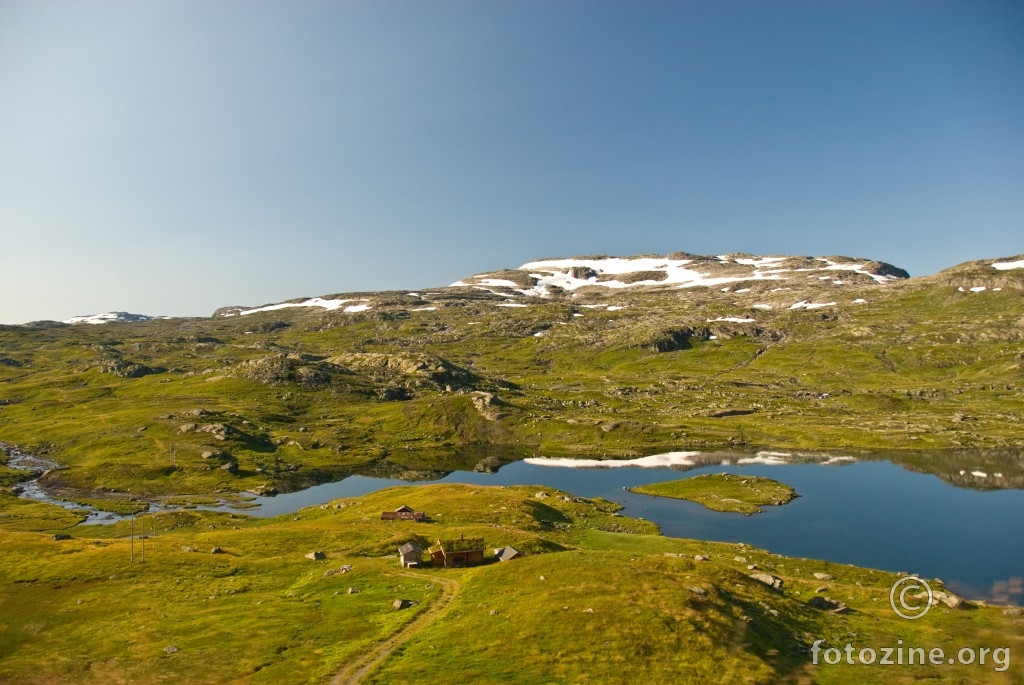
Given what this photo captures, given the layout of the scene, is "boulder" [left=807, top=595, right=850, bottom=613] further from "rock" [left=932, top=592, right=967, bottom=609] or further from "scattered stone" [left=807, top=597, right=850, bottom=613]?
"rock" [left=932, top=592, right=967, bottom=609]

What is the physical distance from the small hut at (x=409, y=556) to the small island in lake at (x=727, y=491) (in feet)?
238

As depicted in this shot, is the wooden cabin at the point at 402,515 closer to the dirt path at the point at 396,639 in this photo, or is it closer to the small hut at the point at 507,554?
the small hut at the point at 507,554

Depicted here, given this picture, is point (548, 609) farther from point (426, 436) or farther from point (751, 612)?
point (426, 436)

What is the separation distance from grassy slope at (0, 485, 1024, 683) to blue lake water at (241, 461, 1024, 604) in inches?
824

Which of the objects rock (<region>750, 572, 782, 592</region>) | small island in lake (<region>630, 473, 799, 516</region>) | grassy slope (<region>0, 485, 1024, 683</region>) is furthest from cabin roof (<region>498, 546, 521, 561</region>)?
small island in lake (<region>630, 473, 799, 516</region>)

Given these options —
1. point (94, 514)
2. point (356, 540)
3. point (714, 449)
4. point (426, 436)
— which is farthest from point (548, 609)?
point (426, 436)

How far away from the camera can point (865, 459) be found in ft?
493

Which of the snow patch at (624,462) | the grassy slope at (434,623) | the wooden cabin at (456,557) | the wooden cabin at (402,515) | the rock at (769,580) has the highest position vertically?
the grassy slope at (434,623)

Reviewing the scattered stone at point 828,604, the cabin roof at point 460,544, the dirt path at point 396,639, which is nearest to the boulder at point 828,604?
the scattered stone at point 828,604

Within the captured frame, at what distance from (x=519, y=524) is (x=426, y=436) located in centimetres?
11107

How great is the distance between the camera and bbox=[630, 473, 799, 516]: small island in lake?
4400 inches

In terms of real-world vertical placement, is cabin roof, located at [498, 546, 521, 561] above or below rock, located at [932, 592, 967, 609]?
above

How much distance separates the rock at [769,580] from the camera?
53281mm

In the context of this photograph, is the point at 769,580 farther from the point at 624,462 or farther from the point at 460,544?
the point at 624,462
